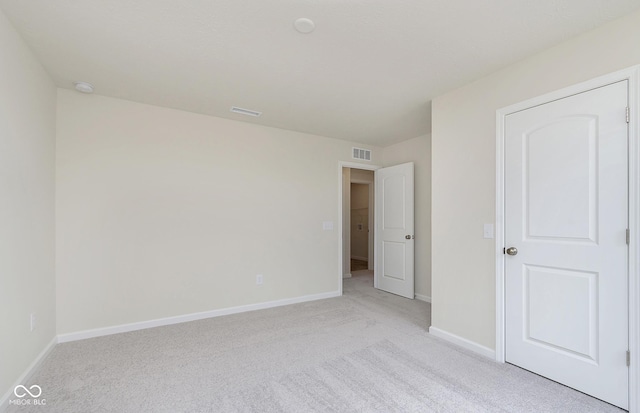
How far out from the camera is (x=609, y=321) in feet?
6.15

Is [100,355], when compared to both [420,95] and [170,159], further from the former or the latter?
[420,95]

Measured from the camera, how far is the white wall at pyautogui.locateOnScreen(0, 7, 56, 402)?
182 cm

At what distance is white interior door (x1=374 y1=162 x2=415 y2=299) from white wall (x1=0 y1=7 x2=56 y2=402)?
4.13 meters

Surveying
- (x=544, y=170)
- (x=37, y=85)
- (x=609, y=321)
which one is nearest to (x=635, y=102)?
(x=544, y=170)

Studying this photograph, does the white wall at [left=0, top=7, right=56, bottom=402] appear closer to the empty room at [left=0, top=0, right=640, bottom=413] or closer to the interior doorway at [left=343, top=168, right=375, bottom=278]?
the empty room at [left=0, top=0, right=640, bottom=413]

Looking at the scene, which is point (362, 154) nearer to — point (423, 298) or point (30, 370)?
point (423, 298)

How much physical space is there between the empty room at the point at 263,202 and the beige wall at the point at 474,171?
15 mm

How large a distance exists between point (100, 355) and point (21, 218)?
4.29ft

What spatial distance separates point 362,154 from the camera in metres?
4.85

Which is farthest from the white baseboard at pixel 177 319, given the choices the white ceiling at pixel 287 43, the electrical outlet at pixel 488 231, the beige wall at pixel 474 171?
the electrical outlet at pixel 488 231

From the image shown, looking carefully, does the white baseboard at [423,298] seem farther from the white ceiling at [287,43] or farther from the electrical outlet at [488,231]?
the white ceiling at [287,43]

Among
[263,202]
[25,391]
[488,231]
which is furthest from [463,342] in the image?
[25,391]

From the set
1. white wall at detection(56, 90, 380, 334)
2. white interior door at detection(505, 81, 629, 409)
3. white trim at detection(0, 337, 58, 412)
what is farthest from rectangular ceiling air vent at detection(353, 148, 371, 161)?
white trim at detection(0, 337, 58, 412)

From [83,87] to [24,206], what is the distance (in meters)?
1.27
